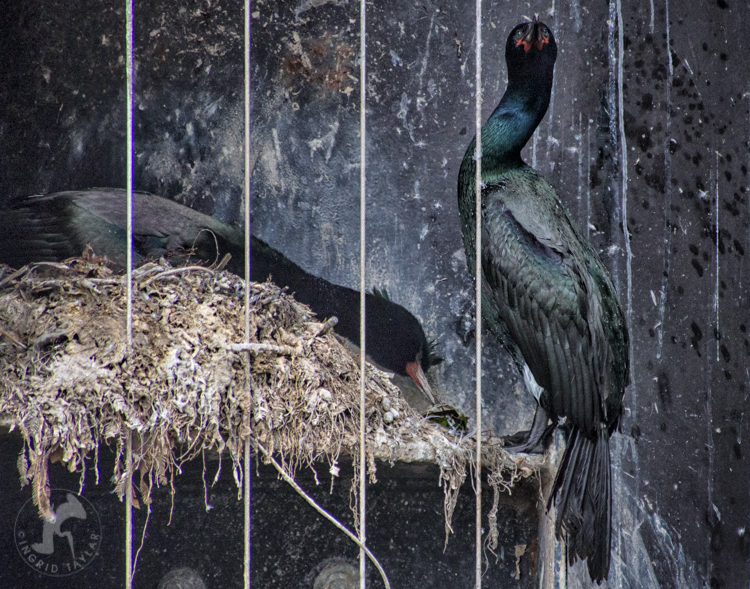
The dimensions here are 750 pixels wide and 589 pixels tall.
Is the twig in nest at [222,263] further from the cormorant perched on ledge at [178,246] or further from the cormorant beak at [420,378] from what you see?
the cormorant beak at [420,378]

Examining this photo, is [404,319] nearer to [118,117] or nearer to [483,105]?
[483,105]

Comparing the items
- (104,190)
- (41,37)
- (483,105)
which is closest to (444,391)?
(483,105)

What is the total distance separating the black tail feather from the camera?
2.18 metres

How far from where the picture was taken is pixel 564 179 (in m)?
2.65

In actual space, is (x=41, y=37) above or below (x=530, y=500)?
above

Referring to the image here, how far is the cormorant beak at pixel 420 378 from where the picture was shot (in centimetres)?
269

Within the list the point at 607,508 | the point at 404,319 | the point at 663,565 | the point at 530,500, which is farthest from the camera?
the point at 404,319

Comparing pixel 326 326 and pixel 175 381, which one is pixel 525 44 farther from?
pixel 175 381

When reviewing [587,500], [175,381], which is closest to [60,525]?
[175,381]

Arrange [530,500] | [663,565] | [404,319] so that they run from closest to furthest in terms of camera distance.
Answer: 1. [663,565]
2. [530,500]
3. [404,319]

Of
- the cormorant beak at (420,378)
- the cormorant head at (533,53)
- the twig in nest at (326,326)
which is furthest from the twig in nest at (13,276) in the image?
the cormorant head at (533,53)

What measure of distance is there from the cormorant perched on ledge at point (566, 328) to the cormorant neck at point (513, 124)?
0.22ft

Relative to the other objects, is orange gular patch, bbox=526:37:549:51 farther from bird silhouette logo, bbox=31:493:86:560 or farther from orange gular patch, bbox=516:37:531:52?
bird silhouette logo, bbox=31:493:86:560

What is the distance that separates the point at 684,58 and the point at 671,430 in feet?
3.75
